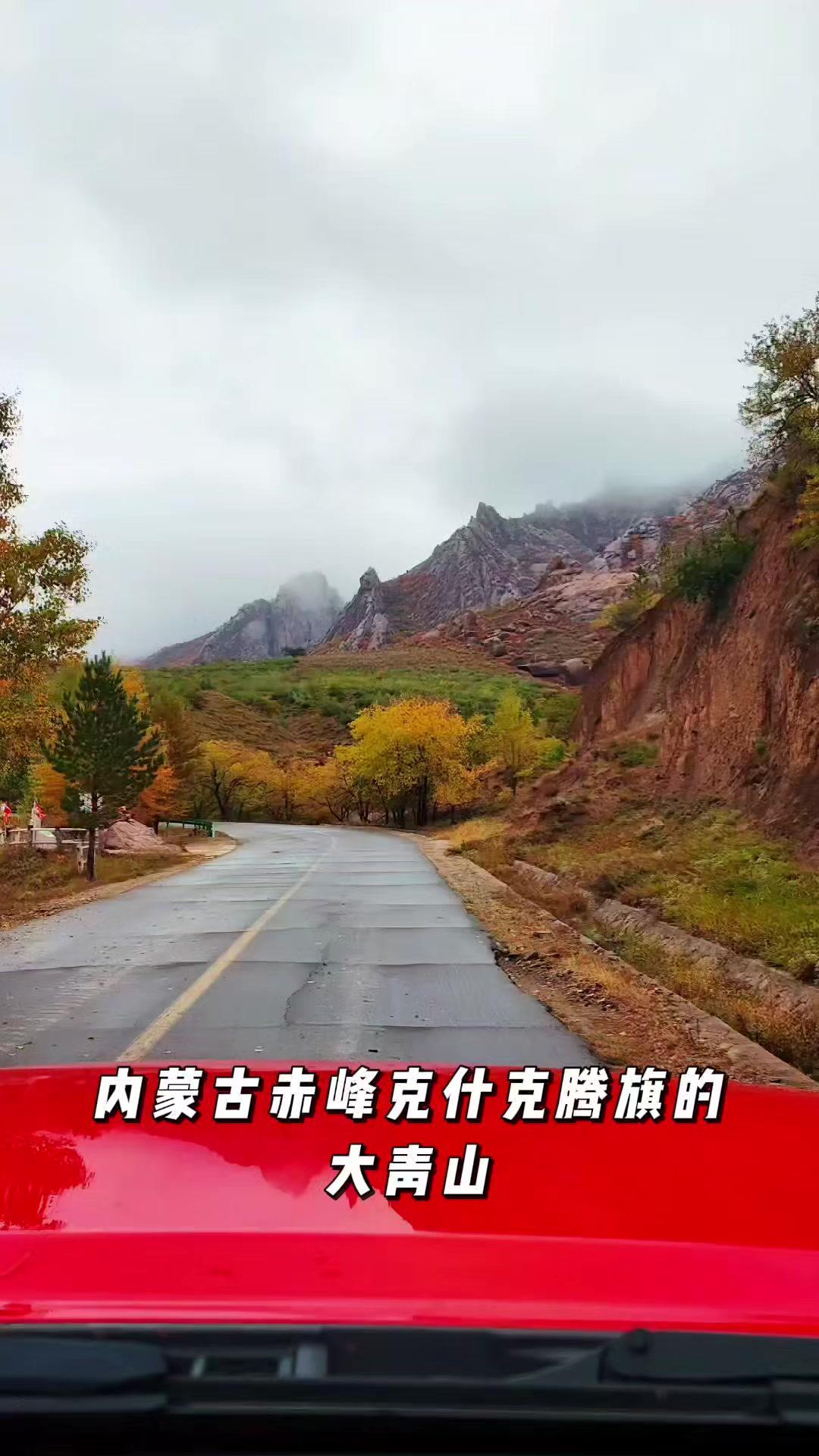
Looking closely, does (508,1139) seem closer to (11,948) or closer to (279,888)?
(11,948)

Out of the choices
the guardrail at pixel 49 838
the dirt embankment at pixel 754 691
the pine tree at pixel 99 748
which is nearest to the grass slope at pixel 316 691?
the guardrail at pixel 49 838

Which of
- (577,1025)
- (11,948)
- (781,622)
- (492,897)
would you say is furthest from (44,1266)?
(781,622)

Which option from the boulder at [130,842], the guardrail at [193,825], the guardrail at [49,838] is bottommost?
the guardrail at [193,825]

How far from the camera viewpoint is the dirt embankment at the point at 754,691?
18.3 m

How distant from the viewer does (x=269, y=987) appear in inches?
387

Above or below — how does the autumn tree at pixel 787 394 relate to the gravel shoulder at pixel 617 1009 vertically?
above

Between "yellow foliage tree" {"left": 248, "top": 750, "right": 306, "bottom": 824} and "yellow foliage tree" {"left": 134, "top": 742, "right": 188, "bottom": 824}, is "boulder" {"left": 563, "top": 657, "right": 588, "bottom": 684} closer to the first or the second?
"yellow foliage tree" {"left": 248, "top": 750, "right": 306, "bottom": 824}

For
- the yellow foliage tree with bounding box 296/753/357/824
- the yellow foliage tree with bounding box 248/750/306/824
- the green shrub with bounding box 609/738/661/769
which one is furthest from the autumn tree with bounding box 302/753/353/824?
the green shrub with bounding box 609/738/661/769

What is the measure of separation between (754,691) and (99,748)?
58.0 ft

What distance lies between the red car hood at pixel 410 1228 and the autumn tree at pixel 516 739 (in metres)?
53.5

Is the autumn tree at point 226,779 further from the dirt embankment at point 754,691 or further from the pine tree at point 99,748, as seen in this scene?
the dirt embankment at point 754,691

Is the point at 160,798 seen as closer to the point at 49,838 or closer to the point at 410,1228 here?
the point at 49,838

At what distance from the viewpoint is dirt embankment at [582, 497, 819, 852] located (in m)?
18.3

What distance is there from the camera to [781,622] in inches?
862
